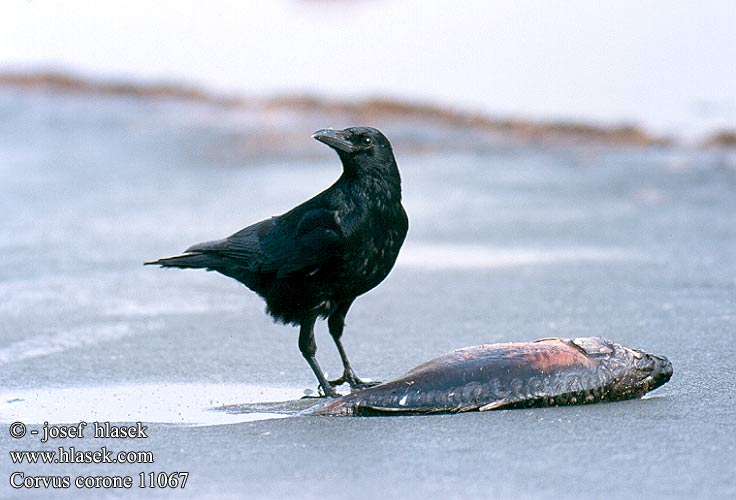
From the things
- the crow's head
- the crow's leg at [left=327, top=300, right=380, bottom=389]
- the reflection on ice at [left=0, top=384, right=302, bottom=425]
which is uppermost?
the crow's head

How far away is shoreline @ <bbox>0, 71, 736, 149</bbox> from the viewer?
43.7 feet

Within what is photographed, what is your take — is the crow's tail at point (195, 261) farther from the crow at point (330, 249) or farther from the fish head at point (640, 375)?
the fish head at point (640, 375)

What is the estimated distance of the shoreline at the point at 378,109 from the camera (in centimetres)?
1333

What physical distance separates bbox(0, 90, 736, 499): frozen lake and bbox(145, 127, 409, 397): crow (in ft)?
1.14

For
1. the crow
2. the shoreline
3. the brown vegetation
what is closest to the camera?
the crow

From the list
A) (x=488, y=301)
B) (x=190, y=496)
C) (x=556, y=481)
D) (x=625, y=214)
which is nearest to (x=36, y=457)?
(x=190, y=496)

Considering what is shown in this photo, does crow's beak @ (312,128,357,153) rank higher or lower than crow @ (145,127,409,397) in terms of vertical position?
higher

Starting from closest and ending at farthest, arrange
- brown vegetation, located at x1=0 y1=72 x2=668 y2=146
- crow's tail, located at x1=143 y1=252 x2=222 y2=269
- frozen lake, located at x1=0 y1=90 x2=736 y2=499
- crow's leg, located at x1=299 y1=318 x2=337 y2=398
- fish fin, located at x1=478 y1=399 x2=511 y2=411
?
frozen lake, located at x1=0 y1=90 x2=736 y2=499
fish fin, located at x1=478 y1=399 x2=511 y2=411
crow's leg, located at x1=299 y1=318 x2=337 y2=398
crow's tail, located at x1=143 y1=252 x2=222 y2=269
brown vegetation, located at x1=0 y1=72 x2=668 y2=146

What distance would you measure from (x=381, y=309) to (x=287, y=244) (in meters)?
1.77

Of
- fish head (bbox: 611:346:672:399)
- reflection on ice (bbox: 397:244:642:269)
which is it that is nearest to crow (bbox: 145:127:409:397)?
fish head (bbox: 611:346:672:399)

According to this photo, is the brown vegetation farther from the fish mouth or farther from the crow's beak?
the fish mouth

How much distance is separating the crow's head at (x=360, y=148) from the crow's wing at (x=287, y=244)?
261mm

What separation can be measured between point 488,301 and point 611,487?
11.1 ft

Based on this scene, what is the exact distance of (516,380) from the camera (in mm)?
4434
